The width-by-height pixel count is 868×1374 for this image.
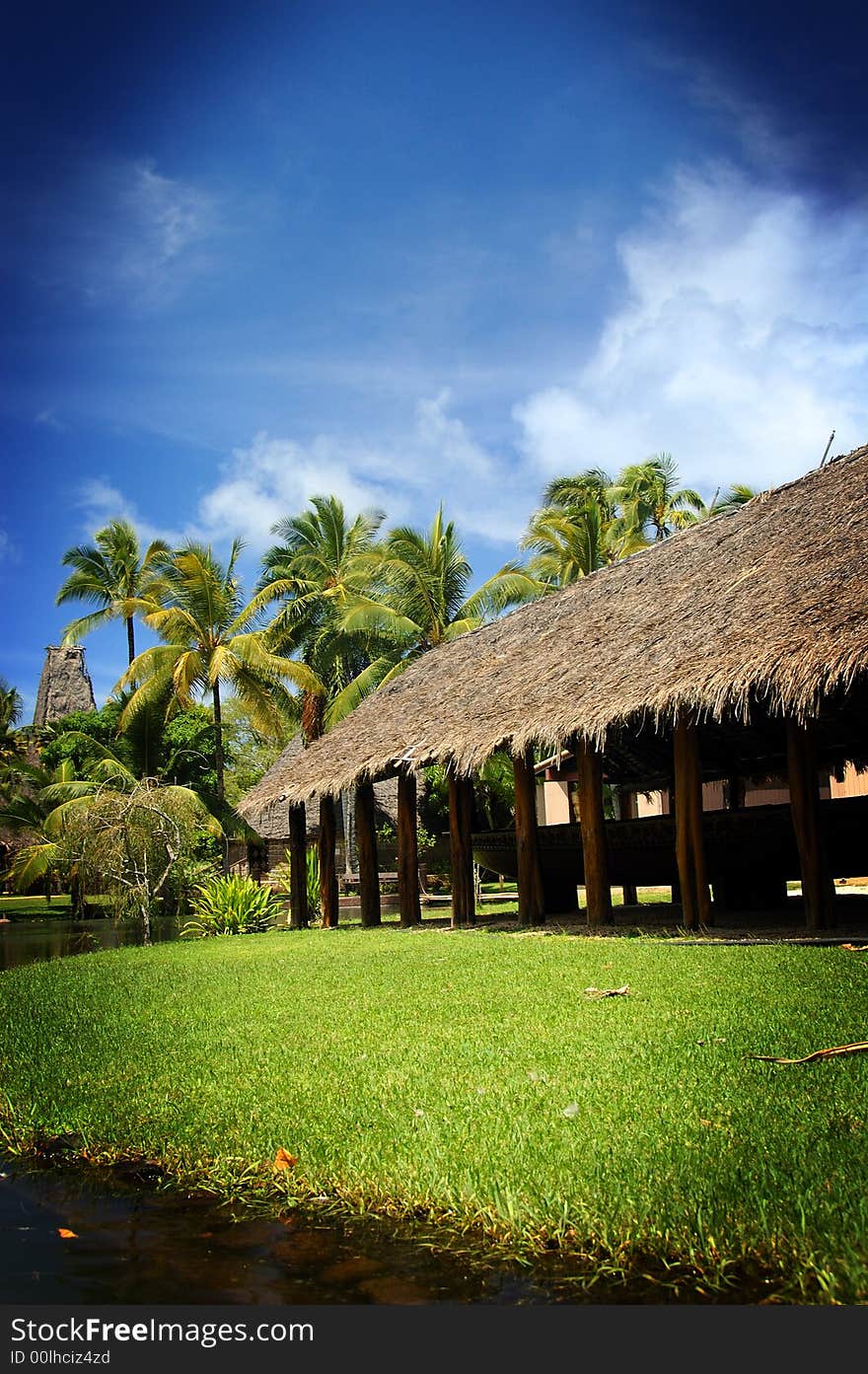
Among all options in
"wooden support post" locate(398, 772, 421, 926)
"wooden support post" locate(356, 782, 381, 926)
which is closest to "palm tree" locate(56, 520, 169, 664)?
"wooden support post" locate(356, 782, 381, 926)

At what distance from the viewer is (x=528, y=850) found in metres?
12.4

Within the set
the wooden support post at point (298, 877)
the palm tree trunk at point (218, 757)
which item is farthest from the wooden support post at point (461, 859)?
the palm tree trunk at point (218, 757)

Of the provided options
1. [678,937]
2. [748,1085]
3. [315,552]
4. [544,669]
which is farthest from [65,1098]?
[315,552]

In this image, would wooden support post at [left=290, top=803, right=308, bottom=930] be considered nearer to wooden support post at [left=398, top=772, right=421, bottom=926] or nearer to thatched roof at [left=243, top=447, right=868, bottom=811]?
thatched roof at [left=243, top=447, right=868, bottom=811]

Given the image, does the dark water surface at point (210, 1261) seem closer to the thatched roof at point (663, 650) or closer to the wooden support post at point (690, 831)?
the thatched roof at point (663, 650)

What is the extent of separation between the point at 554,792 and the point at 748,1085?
28558 mm

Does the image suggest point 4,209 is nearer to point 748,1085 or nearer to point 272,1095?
point 272,1095

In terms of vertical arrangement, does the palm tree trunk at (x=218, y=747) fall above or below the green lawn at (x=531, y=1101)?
above

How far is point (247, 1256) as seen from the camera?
289 centimetres

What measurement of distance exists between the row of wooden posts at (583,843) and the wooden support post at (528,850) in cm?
1

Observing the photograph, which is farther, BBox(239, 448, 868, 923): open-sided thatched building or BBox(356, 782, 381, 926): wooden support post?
BBox(356, 782, 381, 926): wooden support post

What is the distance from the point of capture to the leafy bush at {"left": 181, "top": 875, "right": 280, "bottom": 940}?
16.4 meters

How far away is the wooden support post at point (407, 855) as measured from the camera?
47.7ft

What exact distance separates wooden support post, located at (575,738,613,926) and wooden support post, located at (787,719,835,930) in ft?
8.26
